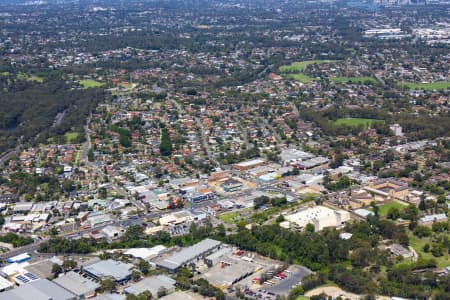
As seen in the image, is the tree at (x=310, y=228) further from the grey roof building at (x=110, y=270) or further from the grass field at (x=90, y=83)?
the grass field at (x=90, y=83)

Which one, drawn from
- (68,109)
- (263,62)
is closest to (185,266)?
(68,109)

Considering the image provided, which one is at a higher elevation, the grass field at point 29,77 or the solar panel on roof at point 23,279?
the grass field at point 29,77

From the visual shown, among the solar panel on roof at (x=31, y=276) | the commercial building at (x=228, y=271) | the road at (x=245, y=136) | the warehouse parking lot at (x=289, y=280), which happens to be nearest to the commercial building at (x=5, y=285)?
the solar panel on roof at (x=31, y=276)

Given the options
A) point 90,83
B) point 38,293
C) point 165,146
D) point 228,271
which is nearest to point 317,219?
point 228,271

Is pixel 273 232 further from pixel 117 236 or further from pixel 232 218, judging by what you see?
pixel 117 236

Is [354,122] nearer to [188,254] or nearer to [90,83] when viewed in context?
[188,254]

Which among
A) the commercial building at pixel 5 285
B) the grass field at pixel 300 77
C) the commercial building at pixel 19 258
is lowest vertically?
the grass field at pixel 300 77

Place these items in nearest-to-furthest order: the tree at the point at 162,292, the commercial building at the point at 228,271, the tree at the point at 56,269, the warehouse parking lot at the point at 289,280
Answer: the tree at the point at 162,292
the warehouse parking lot at the point at 289,280
the commercial building at the point at 228,271
the tree at the point at 56,269
